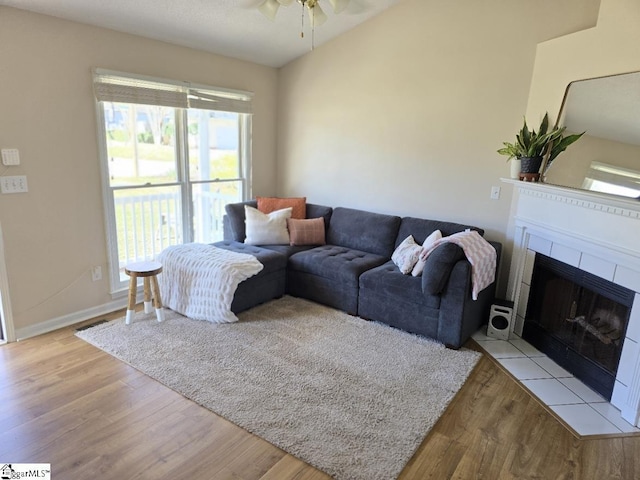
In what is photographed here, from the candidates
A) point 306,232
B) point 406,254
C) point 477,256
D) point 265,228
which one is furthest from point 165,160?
point 477,256

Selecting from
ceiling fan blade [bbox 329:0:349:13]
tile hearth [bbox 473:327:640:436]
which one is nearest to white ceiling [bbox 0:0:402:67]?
ceiling fan blade [bbox 329:0:349:13]

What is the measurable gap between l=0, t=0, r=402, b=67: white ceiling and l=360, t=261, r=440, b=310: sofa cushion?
2.37 m

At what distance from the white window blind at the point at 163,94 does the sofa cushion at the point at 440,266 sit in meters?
2.73

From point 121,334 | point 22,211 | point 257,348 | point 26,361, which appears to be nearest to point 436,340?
point 257,348

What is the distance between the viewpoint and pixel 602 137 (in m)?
2.67

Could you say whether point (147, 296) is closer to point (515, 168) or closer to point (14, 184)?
point (14, 184)

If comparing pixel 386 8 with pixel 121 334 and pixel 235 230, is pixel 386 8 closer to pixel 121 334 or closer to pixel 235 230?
pixel 235 230

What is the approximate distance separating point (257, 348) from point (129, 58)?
264 cm

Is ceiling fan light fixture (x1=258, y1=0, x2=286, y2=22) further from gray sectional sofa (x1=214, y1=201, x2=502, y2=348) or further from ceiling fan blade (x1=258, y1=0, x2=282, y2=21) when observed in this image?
gray sectional sofa (x1=214, y1=201, x2=502, y2=348)

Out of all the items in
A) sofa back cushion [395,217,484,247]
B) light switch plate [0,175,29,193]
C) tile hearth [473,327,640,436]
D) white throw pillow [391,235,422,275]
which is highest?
light switch plate [0,175,29,193]

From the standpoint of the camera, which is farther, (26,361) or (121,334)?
(121,334)

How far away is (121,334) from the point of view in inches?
122

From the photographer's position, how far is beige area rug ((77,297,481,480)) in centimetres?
206

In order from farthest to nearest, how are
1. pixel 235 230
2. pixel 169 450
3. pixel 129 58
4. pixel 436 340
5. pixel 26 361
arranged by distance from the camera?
1. pixel 235 230
2. pixel 129 58
3. pixel 436 340
4. pixel 26 361
5. pixel 169 450
